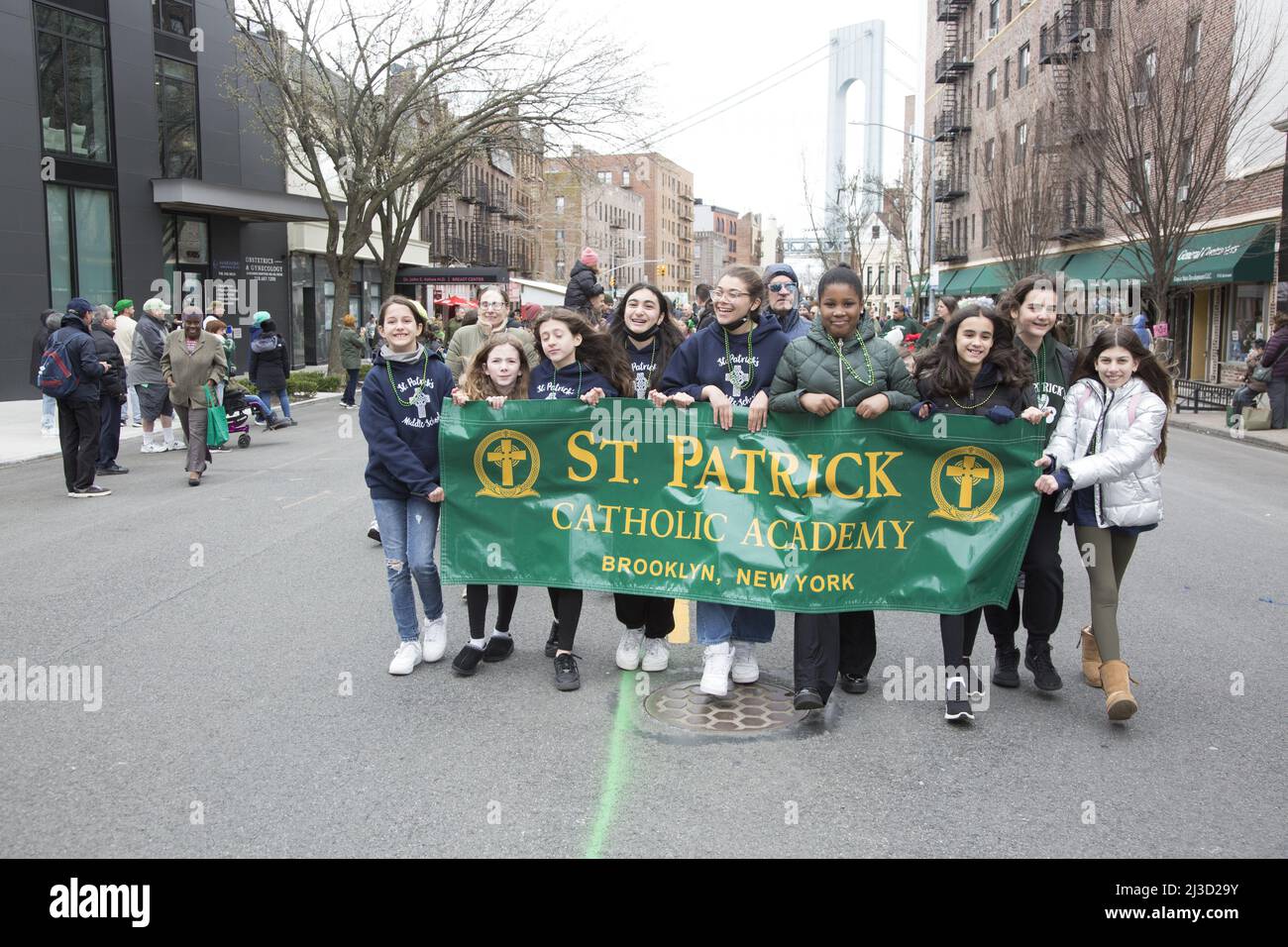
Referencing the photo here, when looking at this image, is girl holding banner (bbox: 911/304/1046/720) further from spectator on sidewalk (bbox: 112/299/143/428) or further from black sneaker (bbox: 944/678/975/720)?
spectator on sidewalk (bbox: 112/299/143/428)

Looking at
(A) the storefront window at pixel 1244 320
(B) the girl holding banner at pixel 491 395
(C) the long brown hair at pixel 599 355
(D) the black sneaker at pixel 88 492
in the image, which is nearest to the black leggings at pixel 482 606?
(B) the girl holding banner at pixel 491 395

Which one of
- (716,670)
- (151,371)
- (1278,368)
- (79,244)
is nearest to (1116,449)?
(716,670)

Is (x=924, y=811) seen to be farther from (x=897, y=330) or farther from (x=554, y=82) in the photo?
(x=554, y=82)

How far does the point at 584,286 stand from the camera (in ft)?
31.2

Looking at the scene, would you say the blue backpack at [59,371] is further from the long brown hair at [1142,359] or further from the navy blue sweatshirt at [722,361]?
the long brown hair at [1142,359]

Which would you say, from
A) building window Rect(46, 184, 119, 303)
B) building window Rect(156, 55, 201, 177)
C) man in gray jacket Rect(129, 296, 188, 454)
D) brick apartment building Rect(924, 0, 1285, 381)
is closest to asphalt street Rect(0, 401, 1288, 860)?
man in gray jacket Rect(129, 296, 188, 454)

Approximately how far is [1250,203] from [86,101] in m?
27.3

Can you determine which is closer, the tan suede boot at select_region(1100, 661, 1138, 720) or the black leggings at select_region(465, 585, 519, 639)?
the tan suede boot at select_region(1100, 661, 1138, 720)

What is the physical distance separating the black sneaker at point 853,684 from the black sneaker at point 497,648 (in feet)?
5.83

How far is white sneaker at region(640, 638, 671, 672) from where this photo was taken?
6.07m

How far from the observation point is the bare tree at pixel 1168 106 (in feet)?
76.4

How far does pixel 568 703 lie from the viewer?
5551mm

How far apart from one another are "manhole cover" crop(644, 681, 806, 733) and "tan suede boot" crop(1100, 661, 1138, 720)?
1.33 metres

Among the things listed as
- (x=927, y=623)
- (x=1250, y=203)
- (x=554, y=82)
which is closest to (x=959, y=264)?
(x=1250, y=203)
